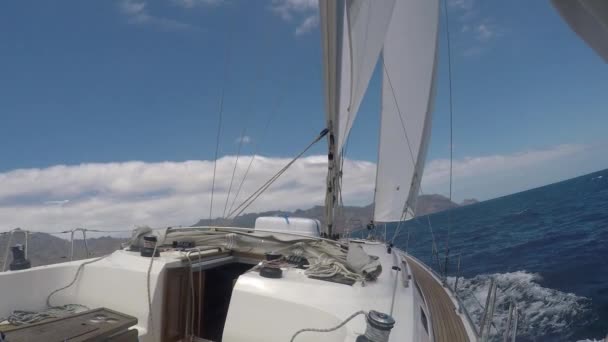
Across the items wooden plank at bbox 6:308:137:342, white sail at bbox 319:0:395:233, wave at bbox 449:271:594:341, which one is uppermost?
white sail at bbox 319:0:395:233

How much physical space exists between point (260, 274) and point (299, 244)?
94cm

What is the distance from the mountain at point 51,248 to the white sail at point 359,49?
Answer: 4567mm

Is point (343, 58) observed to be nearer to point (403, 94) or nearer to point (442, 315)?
point (403, 94)

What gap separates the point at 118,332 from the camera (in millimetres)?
2693

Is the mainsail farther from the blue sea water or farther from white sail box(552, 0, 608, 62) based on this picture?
white sail box(552, 0, 608, 62)

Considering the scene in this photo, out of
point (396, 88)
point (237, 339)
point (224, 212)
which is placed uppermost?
point (396, 88)

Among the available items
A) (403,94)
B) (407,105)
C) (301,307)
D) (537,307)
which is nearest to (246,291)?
(301,307)

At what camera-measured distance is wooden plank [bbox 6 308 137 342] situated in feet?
7.70

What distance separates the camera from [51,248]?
Result: 4.17m

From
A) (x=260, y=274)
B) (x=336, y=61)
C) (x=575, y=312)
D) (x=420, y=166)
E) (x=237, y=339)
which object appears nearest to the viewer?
(x=237, y=339)

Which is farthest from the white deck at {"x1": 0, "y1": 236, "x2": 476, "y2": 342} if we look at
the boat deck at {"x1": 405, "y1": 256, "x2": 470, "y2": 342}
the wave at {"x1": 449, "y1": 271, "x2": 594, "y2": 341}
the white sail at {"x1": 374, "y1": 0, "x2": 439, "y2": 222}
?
the white sail at {"x1": 374, "y1": 0, "x2": 439, "y2": 222}

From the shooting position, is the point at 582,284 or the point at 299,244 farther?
the point at 582,284

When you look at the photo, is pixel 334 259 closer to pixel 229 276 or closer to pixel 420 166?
pixel 229 276

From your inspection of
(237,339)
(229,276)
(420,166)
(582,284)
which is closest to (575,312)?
A: (582,284)
